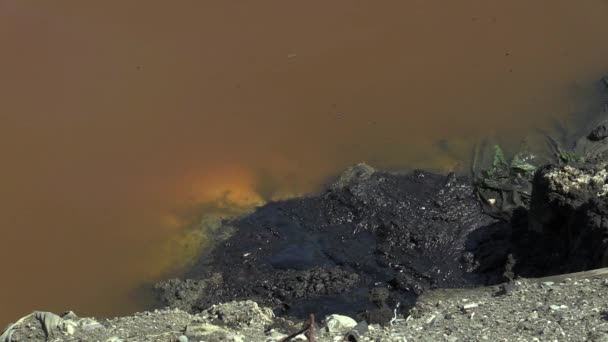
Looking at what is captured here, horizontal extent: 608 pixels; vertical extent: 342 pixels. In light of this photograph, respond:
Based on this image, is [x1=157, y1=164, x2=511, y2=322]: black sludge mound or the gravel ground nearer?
the gravel ground

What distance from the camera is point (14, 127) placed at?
9.12 meters

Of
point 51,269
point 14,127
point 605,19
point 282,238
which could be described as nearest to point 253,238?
point 282,238

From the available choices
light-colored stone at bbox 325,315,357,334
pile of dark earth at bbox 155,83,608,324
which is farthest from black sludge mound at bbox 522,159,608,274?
light-colored stone at bbox 325,315,357,334

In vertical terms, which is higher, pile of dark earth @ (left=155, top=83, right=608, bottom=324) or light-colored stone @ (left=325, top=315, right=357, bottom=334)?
pile of dark earth @ (left=155, top=83, right=608, bottom=324)

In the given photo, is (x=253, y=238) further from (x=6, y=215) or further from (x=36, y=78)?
(x=36, y=78)

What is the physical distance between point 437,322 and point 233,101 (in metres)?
4.77

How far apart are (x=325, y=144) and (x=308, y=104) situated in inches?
24.8

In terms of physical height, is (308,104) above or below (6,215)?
above

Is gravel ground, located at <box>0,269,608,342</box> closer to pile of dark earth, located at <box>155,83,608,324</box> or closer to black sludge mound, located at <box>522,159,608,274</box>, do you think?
black sludge mound, located at <box>522,159,608,274</box>

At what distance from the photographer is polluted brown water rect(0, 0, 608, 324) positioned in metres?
8.13

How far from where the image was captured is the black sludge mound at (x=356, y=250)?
7172 mm

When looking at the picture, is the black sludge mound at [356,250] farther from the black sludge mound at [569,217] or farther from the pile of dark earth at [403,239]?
the black sludge mound at [569,217]

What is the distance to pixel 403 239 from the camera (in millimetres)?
7699

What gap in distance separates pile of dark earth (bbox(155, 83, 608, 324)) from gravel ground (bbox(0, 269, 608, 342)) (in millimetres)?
783
